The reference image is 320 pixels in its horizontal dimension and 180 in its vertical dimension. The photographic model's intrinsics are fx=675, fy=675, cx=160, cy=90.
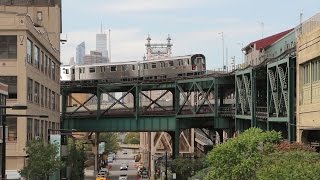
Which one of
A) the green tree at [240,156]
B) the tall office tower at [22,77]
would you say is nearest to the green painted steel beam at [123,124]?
the tall office tower at [22,77]

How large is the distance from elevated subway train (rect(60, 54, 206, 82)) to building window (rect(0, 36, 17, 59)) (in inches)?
A: 1259

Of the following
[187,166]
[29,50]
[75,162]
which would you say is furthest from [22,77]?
[75,162]

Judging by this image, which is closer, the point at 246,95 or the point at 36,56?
the point at 246,95

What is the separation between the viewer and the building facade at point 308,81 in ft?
136

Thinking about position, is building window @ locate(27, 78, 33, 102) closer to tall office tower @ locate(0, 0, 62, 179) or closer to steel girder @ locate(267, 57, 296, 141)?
tall office tower @ locate(0, 0, 62, 179)

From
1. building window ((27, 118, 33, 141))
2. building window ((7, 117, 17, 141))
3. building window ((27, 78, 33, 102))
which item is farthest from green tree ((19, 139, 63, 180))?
building window ((27, 78, 33, 102))

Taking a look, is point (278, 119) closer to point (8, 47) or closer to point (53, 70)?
point (8, 47)

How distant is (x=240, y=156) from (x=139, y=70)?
183 ft

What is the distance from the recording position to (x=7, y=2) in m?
87.4

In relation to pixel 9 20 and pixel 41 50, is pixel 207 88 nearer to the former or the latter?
pixel 41 50

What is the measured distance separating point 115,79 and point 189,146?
45134 millimetres

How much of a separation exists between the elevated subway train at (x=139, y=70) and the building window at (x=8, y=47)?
31980 millimetres

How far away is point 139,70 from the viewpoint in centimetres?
9425

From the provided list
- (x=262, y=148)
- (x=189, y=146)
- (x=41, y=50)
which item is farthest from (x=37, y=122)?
(x=189, y=146)
